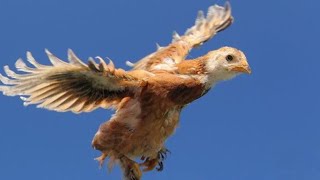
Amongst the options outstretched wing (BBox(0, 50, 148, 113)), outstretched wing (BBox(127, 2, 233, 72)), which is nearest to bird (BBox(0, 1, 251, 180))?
outstretched wing (BBox(0, 50, 148, 113))

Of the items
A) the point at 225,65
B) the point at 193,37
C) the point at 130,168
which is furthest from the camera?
the point at 193,37

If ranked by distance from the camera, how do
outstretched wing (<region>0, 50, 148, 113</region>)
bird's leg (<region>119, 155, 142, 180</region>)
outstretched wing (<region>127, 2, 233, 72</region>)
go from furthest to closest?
1. outstretched wing (<region>127, 2, 233, 72</region>)
2. bird's leg (<region>119, 155, 142, 180</region>)
3. outstretched wing (<region>0, 50, 148, 113</region>)

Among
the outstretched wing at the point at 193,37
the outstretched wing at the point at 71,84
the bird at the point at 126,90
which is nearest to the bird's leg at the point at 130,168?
the bird at the point at 126,90

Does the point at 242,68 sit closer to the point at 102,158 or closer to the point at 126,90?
the point at 126,90

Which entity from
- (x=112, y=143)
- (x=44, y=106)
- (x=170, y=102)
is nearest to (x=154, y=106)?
(x=170, y=102)

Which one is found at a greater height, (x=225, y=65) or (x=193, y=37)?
(x=193, y=37)

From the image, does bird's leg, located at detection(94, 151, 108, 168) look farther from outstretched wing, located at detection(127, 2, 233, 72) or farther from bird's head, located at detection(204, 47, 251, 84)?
bird's head, located at detection(204, 47, 251, 84)

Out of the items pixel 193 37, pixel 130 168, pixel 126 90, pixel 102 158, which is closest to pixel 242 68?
pixel 126 90
